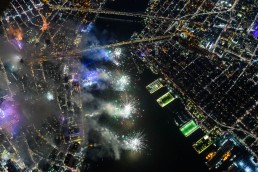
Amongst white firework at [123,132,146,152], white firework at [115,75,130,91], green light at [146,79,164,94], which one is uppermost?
white firework at [115,75,130,91]

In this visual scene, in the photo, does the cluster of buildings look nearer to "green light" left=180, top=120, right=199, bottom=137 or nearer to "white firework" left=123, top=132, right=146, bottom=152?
"green light" left=180, top=120, right=199, bottom=137

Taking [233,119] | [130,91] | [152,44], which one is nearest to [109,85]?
[130,91]

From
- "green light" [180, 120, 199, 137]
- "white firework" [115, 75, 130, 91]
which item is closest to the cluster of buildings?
"green light" [180, 120, 199, 137]

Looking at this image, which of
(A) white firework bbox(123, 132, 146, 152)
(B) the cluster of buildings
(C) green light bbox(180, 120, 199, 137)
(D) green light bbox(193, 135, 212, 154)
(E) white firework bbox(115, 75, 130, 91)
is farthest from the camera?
(E) white firework bbox(115, 75, 130, 91)

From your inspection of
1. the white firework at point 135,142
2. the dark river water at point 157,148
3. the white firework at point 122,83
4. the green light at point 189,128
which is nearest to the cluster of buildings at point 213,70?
the green light at point 189,128

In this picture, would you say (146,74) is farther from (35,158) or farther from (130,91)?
(35,158)

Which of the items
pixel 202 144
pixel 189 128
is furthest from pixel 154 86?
pixel 202 144

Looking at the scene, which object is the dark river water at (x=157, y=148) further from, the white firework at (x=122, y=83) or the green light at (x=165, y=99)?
the white firework at (x=122, y=83)

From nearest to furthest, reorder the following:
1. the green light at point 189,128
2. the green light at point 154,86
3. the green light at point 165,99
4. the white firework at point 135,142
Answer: the green light at point 189,128
the white firework at point 135,142
the green light at point 165,99
the green light at point 154,86

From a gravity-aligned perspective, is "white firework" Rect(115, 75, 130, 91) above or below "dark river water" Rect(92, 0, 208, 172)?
above
